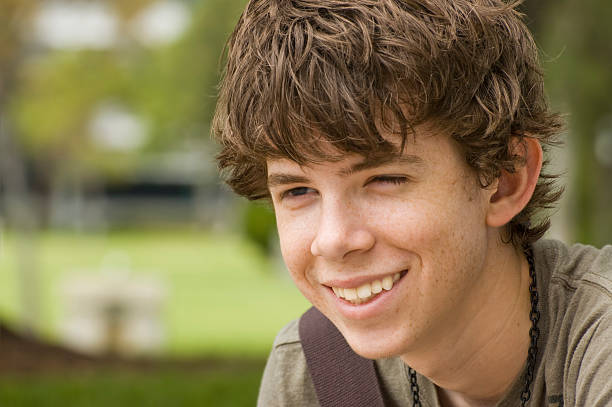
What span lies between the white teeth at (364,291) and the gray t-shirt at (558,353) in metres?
0.41

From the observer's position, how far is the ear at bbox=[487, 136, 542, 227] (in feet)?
6.75

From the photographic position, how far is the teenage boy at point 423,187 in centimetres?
187

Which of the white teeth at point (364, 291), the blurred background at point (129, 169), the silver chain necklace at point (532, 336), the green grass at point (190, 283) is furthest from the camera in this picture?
the green grass at point (190, 283)

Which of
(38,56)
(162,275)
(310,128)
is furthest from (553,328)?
(162,275)

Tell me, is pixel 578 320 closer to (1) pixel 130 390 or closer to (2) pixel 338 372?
(2) pixel 338 372

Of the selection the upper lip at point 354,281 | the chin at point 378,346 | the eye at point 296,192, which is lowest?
the chin at point 378,346

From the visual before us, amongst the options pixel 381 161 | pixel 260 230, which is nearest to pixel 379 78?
pixel 381 161

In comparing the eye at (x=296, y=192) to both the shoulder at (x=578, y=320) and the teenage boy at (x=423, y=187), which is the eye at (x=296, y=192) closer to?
the teenage boy at (x=423, y=187)

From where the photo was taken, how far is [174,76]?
16.1 m

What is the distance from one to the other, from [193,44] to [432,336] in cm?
1359

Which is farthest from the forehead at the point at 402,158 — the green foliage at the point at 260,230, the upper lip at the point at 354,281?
the green foliage at the point at 260,230

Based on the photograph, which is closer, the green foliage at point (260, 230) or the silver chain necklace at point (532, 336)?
the silver chain necklace at point (532, 336)

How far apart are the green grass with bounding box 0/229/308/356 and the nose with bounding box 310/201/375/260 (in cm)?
689

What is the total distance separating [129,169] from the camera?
29.6 meters
